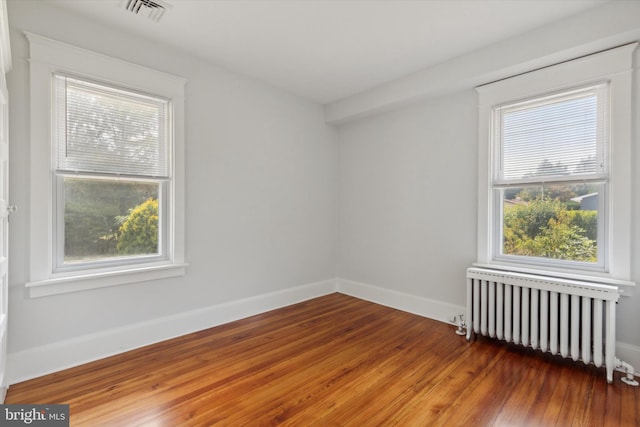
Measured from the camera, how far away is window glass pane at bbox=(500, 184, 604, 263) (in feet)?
8.64

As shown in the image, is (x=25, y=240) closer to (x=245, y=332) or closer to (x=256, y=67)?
(x=245, y=332)

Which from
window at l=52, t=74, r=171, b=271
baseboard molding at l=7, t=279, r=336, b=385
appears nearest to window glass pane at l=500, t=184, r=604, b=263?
baseboard molding at l=7, t=279, r=336, b=385

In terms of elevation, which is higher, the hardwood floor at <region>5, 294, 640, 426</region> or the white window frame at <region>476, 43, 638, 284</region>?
A: the white window frame at <region>476, 43, 638, 284</region>

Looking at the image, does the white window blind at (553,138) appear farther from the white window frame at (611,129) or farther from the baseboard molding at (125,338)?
the baseboard molding at (125,338)

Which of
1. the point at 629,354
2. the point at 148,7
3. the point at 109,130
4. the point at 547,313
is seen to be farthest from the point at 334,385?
the point at 148,7

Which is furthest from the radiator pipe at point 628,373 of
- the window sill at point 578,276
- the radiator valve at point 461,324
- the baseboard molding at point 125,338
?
the baseboard molding at point 125,338

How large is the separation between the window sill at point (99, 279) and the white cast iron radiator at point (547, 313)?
294 cm

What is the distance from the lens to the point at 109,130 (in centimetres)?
266

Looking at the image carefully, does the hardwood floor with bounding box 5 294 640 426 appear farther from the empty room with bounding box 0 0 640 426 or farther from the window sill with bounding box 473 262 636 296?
the window sill with bounding box 473 262 636 296

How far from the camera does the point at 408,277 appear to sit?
152 inches

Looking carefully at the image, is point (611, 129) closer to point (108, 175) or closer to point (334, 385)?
point (334, 385)

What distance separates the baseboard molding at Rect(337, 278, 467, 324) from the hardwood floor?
38 cm

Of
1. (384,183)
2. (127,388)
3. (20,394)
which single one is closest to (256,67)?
(384,183)

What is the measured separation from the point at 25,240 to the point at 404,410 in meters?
2.96
